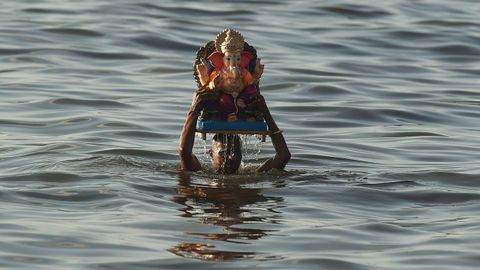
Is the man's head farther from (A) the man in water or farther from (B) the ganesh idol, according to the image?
(B) the ganesh idol

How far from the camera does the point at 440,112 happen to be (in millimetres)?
19281

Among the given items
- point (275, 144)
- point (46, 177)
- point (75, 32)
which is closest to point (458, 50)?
point (75, 32)

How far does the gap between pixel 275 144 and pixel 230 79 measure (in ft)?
2.69

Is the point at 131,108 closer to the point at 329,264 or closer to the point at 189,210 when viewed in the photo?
the point at 189,210

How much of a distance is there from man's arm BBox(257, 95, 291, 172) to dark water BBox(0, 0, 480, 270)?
14cm

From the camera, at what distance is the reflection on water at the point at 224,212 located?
36.5 ft

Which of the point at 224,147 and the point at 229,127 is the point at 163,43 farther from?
the point at 229,127

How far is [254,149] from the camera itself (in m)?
16.2

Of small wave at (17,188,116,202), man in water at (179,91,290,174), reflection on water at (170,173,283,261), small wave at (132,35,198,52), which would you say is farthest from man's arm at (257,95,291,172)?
small wave at (132,35,198,52)

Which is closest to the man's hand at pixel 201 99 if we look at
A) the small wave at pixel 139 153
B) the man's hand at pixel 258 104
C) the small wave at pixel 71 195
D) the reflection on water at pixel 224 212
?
the man's hand at pixel 258 104

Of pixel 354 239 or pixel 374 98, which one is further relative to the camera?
pixel 374 98

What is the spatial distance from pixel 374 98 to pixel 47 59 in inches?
202

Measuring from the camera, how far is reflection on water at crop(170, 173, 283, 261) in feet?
36.5

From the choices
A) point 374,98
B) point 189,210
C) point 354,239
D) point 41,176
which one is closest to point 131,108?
point 374,98
